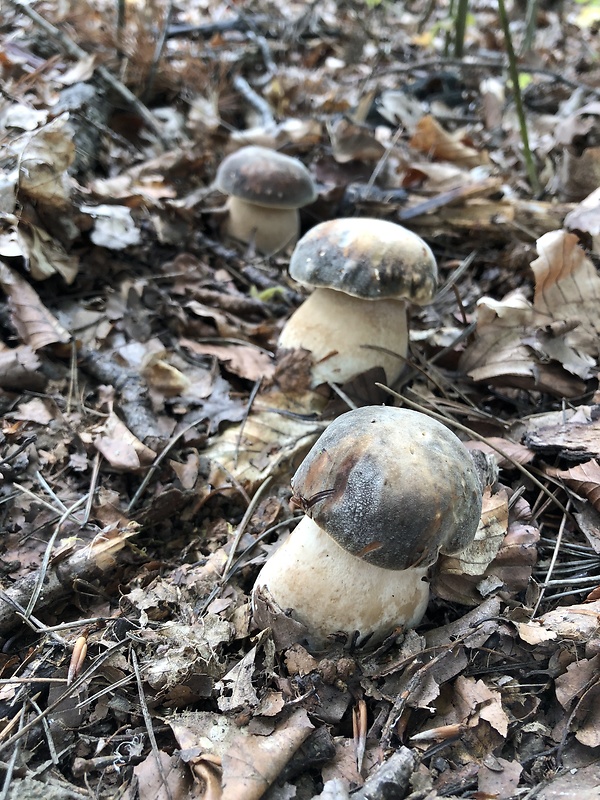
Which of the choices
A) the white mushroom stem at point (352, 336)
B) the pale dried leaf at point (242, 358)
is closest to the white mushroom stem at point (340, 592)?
the white mushroom stem at point (352, 336)

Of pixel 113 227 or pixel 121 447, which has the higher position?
pixel 113 227

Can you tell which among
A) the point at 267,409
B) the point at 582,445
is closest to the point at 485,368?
the point at 582,445

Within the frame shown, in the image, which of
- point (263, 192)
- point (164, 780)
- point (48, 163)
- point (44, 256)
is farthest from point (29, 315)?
point (164, 780)

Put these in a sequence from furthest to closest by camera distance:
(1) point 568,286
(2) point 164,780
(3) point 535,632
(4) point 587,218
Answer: (4) point 587,218 → (1) point 568,286 → (3) point 535,632 → (2) point 164,780

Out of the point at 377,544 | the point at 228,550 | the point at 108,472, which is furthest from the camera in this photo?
the point at 108,472

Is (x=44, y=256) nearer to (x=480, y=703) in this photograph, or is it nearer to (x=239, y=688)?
(x=239, y=688)

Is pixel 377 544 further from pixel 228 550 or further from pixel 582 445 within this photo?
pixel 582 445
